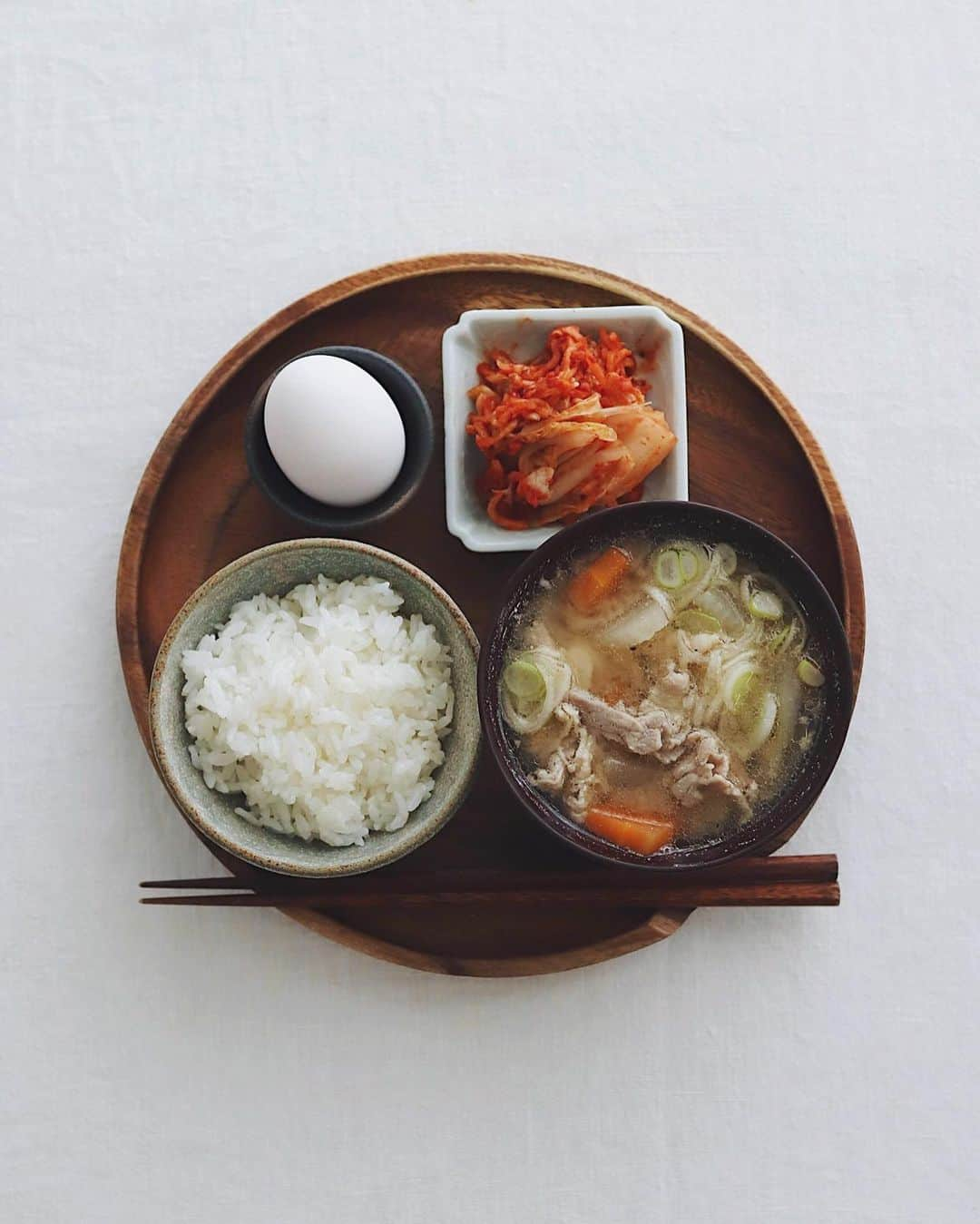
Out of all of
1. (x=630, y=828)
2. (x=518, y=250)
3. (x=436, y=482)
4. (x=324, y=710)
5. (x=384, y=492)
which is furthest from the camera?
(x=518, y=250)

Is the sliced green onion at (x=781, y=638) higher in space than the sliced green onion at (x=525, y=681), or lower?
higher

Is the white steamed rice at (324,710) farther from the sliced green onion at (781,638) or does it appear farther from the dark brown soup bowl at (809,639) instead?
the sliced green onion at (781,638)

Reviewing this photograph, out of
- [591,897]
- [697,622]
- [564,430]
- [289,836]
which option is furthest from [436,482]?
[591,897]

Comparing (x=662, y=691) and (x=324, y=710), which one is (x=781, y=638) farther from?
(x=324, y=710)

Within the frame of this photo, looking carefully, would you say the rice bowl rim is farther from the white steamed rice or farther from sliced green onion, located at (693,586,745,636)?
sliced green onion, located at (693,586,745,636)

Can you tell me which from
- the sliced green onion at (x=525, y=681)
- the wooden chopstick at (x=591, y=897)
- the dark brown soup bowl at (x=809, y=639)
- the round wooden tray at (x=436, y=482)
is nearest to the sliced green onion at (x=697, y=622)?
the dark brown soup bowl at (x=809, y=639)

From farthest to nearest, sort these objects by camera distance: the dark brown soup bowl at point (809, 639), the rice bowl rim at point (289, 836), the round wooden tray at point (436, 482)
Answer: the round wooden tray at point (436, 482)
the rice bowl rim at point (289, 836)
the dark brown soup bowl at point (809, 639)

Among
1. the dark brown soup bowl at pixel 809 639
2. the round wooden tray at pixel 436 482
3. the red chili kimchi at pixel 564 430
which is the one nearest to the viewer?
the dark brown soup bowl at pixel 809 639

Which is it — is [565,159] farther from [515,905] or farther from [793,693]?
[515,905]
